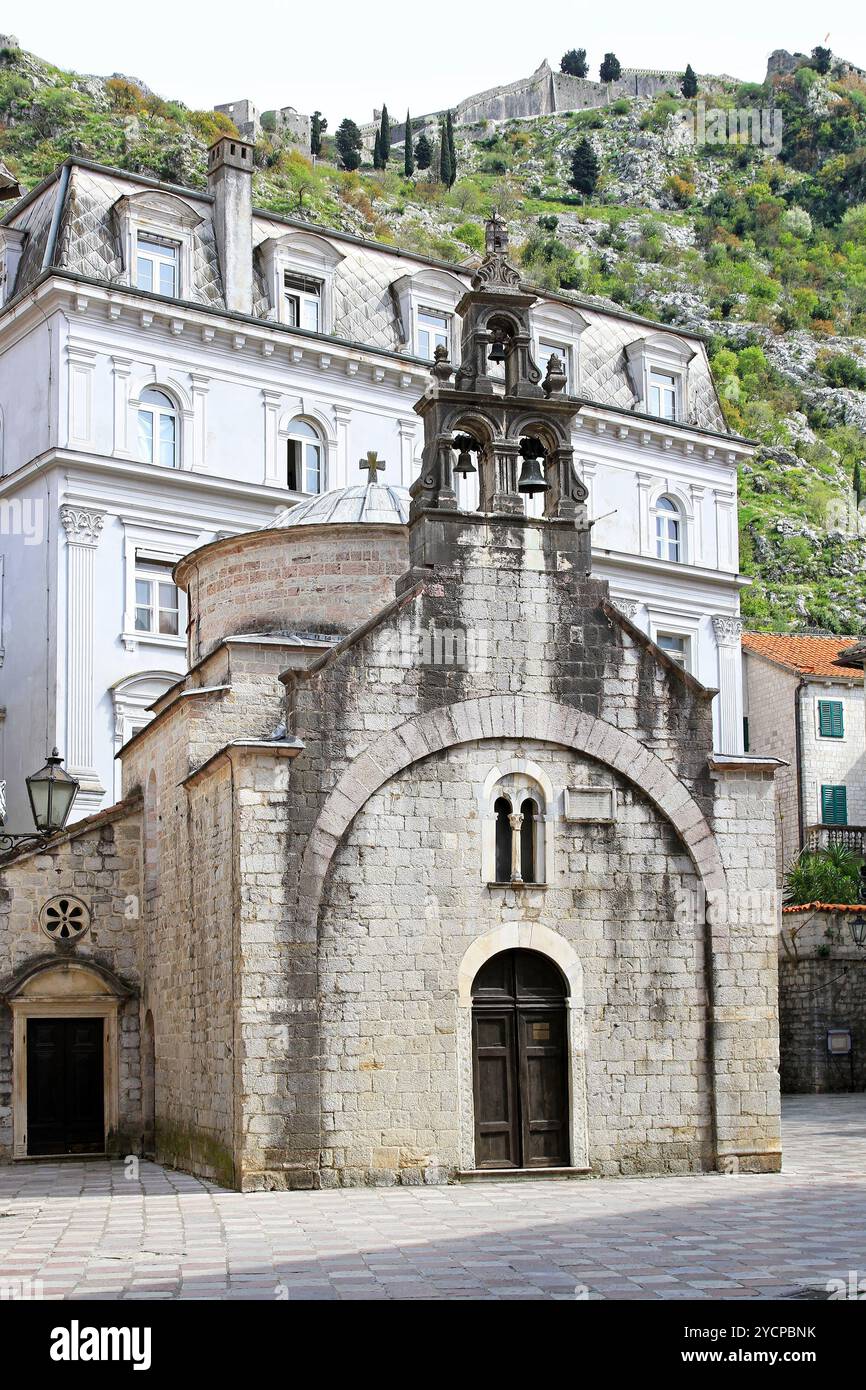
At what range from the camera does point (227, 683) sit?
22.9 metres

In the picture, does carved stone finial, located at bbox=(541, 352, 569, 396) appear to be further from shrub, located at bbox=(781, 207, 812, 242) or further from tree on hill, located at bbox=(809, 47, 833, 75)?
tree on hill, located at bbox=(809, 47, 833, 75)

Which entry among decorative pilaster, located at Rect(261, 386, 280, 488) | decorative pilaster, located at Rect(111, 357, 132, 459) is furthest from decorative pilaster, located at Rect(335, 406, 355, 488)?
decorative pilaster, located at Rect(111, 357, 132, 459)

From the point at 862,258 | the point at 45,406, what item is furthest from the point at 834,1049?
the point at 862,258

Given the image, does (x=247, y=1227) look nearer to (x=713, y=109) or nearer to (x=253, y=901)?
(x=253, y=901)

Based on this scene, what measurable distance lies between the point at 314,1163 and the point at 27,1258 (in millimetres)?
5514

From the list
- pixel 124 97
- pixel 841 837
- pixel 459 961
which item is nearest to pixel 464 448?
pixel 459 961

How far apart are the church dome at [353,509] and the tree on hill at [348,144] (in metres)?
111

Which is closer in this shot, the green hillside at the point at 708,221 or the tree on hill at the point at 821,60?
the green hillside at the point at 708,221

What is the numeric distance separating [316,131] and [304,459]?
103 m

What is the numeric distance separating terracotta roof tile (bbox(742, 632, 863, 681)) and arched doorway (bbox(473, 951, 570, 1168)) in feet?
98.3

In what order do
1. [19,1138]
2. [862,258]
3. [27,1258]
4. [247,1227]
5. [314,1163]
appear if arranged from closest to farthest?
[27,1258]
[247,1227]
[314,1163]
[19,1138]
[862,258]

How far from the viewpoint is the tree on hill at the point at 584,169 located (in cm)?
13857
